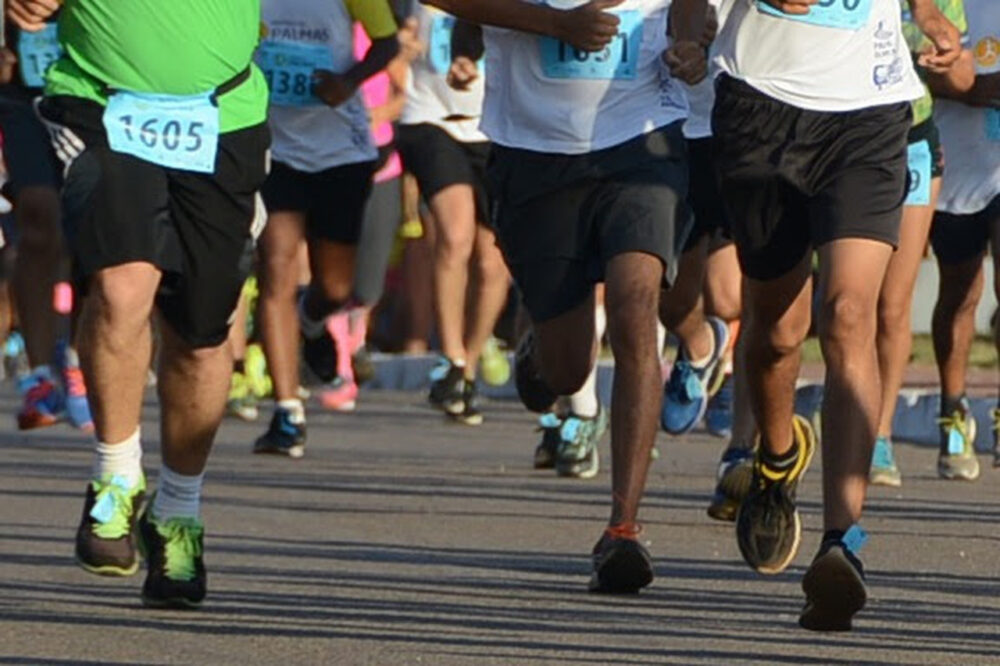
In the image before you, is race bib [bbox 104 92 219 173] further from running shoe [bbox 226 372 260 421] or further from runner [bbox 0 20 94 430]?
running shoe [bbox 226 372 260 421]

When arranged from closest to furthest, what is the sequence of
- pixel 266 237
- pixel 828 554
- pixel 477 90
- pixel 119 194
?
pixel 828 554 < pixel 119 194 < pixel 266 237 < pixel 477 90

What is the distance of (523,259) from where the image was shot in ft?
30.6

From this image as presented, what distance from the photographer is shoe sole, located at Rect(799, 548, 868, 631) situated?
7582mm

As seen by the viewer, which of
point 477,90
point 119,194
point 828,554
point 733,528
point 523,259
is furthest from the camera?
point 477,90

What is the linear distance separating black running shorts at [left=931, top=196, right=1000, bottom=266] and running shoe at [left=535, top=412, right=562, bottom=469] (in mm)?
1596

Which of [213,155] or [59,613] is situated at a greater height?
[213,155]

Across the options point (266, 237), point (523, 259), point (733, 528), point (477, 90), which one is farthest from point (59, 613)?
point (477, 90)

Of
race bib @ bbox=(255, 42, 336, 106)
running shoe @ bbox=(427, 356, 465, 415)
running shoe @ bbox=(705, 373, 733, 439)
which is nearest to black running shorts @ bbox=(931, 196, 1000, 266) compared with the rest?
running shoe @ bbox=(705, 373, 733, 439)

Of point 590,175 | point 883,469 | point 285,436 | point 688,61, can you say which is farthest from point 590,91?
point 285,436

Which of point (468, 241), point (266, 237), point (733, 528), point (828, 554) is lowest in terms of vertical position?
point (468, 241)

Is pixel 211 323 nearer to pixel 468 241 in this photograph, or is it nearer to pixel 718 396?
pixel 718 396

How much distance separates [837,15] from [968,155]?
4207mm

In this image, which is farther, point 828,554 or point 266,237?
point 266,237

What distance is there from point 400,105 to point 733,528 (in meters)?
5.25
